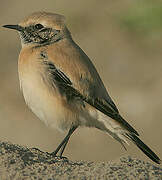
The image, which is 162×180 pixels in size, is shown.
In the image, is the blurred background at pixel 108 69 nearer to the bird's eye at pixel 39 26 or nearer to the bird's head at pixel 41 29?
the bird's head at pixel 41 29

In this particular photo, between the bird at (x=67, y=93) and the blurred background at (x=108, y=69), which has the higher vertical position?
the bird at (x=67, y=93)

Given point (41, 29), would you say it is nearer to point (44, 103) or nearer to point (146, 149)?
point (44, 103)

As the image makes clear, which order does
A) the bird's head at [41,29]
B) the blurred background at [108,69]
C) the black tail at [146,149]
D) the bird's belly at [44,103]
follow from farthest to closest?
the blurred background at [108,69] < the bird's head at [41,29] < the black tail at [146,149] < the bird's belly at [44,103]

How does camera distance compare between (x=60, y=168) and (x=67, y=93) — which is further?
(x=67, y=93)

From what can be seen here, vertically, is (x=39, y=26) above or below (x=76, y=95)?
above

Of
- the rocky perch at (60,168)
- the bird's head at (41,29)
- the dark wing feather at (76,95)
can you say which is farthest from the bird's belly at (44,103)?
the rocky perch at (60,168)

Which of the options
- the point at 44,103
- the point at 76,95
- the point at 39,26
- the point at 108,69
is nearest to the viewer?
the point at 44,103

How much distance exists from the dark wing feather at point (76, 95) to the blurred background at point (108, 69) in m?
5.83

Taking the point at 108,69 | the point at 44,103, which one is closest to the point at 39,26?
the point at 44,103

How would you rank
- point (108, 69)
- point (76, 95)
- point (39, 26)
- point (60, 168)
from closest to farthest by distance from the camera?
1. point (60, 168)
2. point (76, 95)
3. point (39, 26)
4. point (108, 69)

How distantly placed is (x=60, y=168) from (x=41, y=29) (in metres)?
2.92

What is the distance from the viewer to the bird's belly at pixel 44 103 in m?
9.23

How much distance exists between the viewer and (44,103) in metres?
9.27

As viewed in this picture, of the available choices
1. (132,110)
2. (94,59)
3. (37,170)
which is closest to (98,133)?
(132,110)
